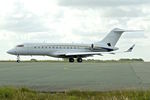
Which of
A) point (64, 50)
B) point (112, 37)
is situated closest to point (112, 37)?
point (112, 37)

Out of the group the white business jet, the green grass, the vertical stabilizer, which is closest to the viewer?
the green grass

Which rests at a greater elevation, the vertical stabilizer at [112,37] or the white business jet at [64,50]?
the vertical stabilizer at [112,37]

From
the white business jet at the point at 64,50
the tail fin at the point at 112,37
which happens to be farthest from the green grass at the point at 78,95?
the tail fin at the point at 112,37

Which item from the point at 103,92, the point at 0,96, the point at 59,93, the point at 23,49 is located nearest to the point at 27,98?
the point at 0,96

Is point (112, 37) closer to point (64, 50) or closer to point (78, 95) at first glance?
point (64, 50)

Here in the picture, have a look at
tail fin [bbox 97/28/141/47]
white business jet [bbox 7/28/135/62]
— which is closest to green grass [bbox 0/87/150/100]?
white business jet [bbox 7/28/135/62]

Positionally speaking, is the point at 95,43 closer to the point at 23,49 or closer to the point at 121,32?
the point at 121,32

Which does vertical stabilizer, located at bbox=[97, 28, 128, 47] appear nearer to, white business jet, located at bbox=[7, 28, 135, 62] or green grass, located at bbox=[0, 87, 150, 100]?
white business jet, located at bbox=[7, 28, 135, 62]

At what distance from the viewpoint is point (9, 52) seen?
210ft

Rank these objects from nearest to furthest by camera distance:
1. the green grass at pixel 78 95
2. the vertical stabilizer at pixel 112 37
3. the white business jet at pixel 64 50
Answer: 1. the green grass at pixel 78 95
2. the white business jet at pixel 64 50
3. the vertical stabilizer at pixel 112 37

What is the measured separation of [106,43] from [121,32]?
4.18m

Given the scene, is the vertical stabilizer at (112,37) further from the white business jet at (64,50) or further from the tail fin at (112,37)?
the white business jet at (64,50)

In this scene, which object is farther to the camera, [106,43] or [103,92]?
[106,43]

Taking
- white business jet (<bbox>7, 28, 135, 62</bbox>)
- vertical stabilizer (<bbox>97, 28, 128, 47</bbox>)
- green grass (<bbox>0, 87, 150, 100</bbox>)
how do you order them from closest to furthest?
green grass (<bbox>0, 87, 150, 100</bbox>)
white business jet (<bbox>7, 28, 135, 62</bbox>)
vertical stabilizer (<bbox>97, 28, 128, 47</bbox>)
